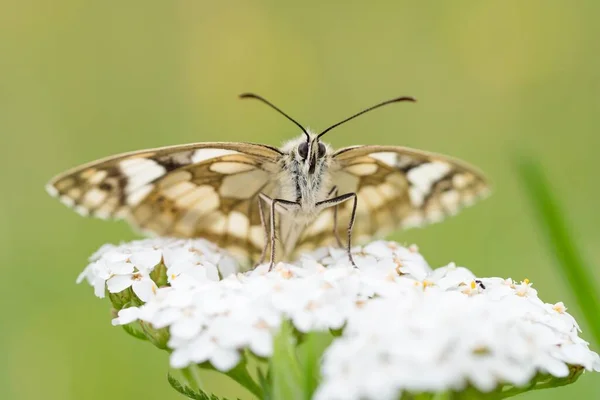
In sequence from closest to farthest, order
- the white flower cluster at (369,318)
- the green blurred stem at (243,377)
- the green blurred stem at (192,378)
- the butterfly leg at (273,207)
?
1. the white flower cluster at (369,318)
2. the green blurred stem at (243,377)
3. the green blurred stem at (192,378)
4. the butterfly leg at (273,207)

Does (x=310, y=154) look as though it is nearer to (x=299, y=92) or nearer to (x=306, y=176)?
(x=306, y=176)

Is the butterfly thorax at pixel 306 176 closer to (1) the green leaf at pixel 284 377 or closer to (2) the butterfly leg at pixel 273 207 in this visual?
(2) the butterfly leg at pixel 273 207

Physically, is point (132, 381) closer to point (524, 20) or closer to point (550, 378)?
point (550, 378)

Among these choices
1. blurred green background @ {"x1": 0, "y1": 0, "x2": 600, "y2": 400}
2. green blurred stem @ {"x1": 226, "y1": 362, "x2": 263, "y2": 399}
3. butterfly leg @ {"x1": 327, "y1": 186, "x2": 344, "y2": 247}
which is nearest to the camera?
green blurred stem @ {"x1": 226, "y1": 362, "x2": 263, "y2": 399}

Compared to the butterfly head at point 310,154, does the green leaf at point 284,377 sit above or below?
below

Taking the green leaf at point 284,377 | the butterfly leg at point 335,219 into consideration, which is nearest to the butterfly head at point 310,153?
the butterfly leg at point 335,219

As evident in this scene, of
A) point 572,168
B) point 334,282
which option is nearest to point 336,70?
point 572,168

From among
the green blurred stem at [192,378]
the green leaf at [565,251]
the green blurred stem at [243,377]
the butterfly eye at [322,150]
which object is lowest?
the green blurred stem at [192,378]

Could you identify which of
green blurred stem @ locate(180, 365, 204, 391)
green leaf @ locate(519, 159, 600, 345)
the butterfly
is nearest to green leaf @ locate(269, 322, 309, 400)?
green leaf @ locate(519, 159, 600, 345)

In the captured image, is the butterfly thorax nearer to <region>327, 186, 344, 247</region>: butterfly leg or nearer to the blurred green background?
<region>327, 186, 344, 247</region>: butterfly leg
